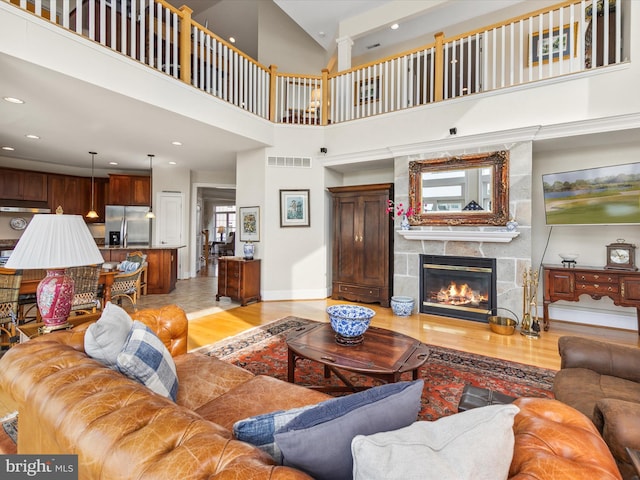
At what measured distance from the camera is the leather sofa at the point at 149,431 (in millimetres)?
653

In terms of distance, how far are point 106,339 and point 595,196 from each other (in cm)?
490

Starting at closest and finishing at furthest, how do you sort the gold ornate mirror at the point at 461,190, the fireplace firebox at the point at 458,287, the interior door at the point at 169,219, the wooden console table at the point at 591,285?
the wooden console table at the point at 591,285, the gold ornate mirror at the point at 461,190, the fireplace firebox at the point at 458,287, the interior door at the point at 169,219

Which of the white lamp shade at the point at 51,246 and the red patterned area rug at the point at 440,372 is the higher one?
the white lamp shade at the point at 51,246

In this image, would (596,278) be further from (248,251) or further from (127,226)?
(127,226)

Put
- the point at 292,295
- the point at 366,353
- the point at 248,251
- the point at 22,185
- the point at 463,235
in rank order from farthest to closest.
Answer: the point at 22,185 < the point at 292,295 < the point at 248,251 < the point at 463,235 < the point at 366,353

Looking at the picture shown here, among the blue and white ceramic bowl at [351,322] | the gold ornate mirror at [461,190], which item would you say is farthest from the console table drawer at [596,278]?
the blue and white ceramic bowl at [351,322]

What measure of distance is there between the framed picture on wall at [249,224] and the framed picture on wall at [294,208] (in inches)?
18.1

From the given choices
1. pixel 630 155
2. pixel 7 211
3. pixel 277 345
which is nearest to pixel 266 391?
pixel 277 345

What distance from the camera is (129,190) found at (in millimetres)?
6926

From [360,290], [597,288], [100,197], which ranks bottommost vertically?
[360,290]

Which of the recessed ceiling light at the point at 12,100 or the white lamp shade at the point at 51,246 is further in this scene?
the recessed ceiling light at the point at 12,100

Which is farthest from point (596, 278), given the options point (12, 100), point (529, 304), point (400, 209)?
point (12, 100)

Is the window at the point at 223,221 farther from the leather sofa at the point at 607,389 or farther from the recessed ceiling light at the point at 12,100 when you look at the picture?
the leather sofa at the point at 607,389

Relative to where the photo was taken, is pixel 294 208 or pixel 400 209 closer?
pixel 400 209
